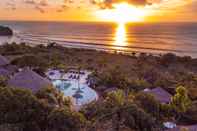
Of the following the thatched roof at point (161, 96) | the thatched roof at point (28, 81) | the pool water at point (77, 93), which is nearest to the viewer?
the thatched roof at point (28, 81)

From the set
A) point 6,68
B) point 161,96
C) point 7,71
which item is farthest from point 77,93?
point 6,68

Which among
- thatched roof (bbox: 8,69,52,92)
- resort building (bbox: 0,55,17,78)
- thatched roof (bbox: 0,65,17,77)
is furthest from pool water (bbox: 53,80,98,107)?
resort building (bbox: 0,55,17,78)

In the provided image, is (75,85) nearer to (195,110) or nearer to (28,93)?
(195,110)

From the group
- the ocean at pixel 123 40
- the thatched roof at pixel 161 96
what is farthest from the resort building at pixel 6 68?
the ocean at pixel 123 40

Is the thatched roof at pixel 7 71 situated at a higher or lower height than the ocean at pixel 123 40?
higher

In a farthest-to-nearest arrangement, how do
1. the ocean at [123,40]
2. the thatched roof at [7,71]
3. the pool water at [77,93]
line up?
the ocean at [123,40]
the thatched roof at [7,71]
the pool water at [77,93]

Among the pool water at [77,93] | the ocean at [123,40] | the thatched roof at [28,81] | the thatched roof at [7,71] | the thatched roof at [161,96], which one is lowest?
the ocean at [123,40]

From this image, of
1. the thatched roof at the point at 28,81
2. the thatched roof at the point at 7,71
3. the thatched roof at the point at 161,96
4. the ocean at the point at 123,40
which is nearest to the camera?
the thatched roof at the point at 28,81

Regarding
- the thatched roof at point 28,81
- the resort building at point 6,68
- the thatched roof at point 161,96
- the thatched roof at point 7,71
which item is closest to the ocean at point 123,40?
the resort building at point 6,68

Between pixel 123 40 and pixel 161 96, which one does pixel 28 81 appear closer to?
pixel 161 96

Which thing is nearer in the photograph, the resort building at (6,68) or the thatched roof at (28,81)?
the thatched roof at (28,81)

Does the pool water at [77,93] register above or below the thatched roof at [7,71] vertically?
below

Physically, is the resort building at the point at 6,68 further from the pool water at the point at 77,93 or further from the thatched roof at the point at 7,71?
the pool water at the point at 77,93
